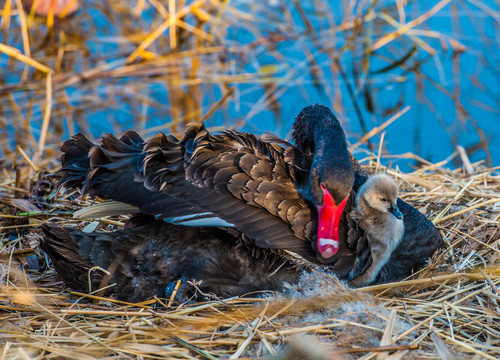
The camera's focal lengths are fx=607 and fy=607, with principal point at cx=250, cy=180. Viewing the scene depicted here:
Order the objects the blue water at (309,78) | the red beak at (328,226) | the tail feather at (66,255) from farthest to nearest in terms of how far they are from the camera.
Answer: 1. the blue water at (309,78)
2. the tail feather at (66,255)
3. the red beak at (328,226)

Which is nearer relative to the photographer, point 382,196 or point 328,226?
point 328,226

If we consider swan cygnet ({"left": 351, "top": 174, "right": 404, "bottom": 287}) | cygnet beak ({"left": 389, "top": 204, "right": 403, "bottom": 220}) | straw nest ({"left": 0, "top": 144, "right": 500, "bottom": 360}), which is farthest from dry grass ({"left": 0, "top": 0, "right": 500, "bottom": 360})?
cygnet beak ({"left": 389, "top": 204, "right": 403, "bottom": 220})

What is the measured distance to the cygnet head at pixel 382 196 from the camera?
111 inches

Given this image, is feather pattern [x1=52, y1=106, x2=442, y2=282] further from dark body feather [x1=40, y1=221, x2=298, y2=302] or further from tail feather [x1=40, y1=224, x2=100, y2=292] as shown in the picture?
tail feather [x1=40, y1=224, x2=100, y2=292]

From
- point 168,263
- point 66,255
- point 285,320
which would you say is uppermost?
point 66,255

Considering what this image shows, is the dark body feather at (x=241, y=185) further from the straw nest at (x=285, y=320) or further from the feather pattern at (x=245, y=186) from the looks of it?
the straw nest at (x=285, y=320)

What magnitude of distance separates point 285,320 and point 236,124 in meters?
3.28

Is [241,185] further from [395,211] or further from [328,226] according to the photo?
[395,211]

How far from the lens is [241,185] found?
263 centimetres

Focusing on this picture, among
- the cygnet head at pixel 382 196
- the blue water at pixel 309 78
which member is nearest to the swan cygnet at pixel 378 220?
the cygnet head at pixel 382 196

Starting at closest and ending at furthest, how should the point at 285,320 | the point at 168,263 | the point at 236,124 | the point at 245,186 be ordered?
1. the point at 285,320
2. the point at 245,186
3. the point at 168,263
4. the point at 236,124

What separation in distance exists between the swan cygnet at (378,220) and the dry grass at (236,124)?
0.45 feet

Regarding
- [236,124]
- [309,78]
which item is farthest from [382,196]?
[309,78]

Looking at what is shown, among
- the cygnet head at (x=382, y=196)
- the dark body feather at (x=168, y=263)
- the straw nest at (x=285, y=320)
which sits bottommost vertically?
the straw nest at (x=285, y=320)
